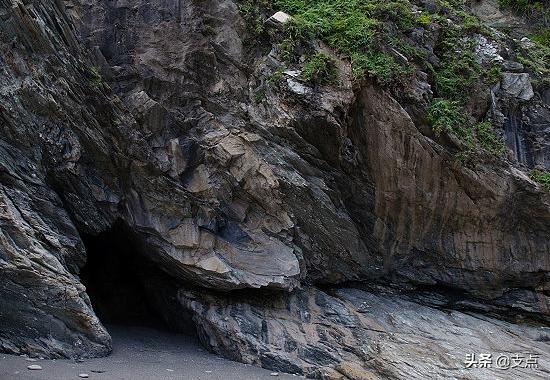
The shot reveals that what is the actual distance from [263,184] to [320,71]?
2.38 metres

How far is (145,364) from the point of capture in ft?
24.7

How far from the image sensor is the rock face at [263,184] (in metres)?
8.08

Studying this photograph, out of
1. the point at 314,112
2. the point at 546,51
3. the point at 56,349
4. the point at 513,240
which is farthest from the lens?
the point at 546,51

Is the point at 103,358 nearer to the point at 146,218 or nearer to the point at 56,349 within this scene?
the point at 56,349

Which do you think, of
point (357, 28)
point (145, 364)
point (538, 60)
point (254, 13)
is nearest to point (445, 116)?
point (357, 28)

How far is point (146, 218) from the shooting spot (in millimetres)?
9023

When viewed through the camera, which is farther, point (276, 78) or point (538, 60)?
point (538, 60)

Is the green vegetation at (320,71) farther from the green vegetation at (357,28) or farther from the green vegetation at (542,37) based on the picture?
the green vegetation at (542,37)

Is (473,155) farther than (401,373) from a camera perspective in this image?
Yes

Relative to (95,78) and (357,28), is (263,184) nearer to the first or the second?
(95,78)

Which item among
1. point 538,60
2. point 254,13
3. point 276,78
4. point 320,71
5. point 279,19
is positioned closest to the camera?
point 320,71

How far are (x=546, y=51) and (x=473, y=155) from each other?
4848 millimetres

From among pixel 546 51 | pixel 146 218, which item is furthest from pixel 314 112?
pixel 546 51

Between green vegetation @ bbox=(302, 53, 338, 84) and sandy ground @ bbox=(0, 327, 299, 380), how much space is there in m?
5.28
